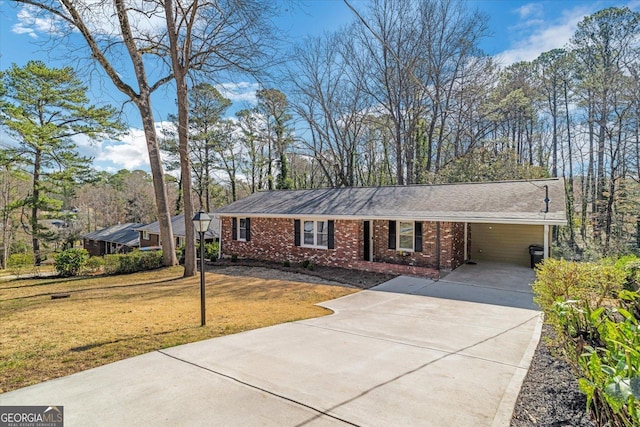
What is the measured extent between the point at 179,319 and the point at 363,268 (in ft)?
24.6

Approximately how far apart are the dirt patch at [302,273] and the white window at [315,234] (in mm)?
1012

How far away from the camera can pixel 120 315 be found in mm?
7328

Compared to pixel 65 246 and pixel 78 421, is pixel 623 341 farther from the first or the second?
pixel 65 246

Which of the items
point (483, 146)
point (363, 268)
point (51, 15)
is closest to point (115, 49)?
point (51, 15)

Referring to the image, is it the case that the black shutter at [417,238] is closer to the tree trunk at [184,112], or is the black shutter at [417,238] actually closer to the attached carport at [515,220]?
the attached carport at [515,220]

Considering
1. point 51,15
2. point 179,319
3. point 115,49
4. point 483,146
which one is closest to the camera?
point 179,319

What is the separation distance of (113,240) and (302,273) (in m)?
20.5

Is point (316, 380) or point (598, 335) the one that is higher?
point (598, 335)

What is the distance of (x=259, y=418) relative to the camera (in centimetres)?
298

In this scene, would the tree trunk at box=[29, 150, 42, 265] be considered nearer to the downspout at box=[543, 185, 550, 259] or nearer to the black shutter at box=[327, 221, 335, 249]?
the black shutter at box=[327, 221, 335, 249]

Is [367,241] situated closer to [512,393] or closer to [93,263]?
[512,393]

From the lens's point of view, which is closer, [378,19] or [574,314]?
[574,314]

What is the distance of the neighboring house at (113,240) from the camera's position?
25.6 metres

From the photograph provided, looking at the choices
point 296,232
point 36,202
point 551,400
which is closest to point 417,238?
point 296,232
